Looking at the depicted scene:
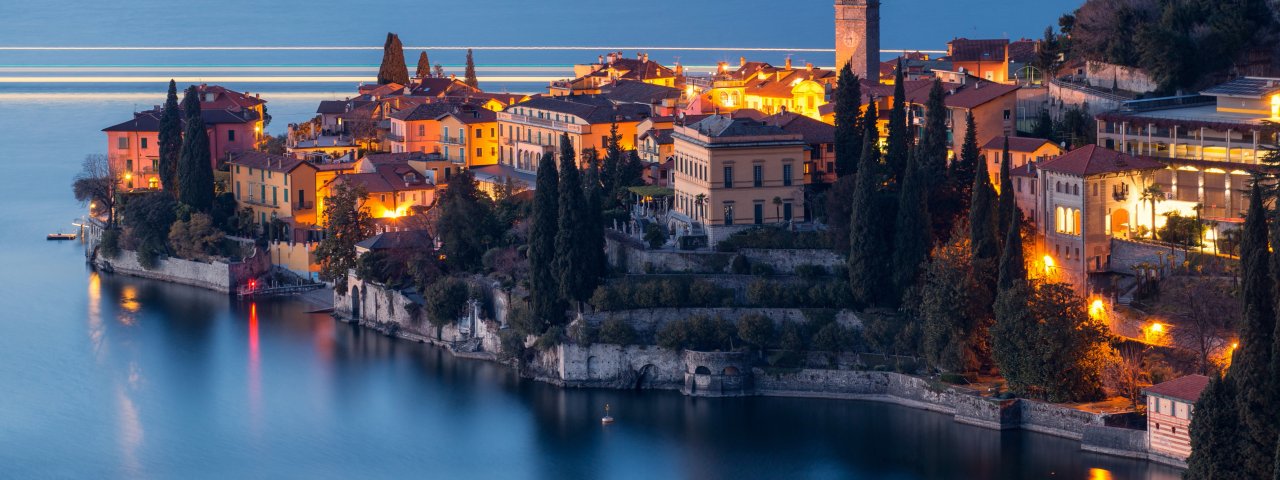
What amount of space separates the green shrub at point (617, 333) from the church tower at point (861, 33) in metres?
20.0

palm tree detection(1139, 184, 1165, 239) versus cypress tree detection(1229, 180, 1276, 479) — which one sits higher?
palm tree detection(1139, 184, 1165, 239)

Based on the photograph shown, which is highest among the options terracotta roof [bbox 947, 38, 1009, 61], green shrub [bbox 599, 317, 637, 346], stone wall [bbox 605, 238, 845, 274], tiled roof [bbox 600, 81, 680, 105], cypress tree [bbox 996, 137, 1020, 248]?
terracotta roof [bbox 947, 38, 1009, 61]

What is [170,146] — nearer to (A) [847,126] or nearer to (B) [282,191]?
(B) [282,191]

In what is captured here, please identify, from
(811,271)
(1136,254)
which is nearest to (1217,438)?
(1136,254)

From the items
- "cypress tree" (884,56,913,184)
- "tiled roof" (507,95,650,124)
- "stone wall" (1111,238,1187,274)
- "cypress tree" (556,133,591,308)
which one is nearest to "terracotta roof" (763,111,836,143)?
"cypress tree" (884,56,913,184)

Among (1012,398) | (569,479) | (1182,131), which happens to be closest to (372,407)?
(569,479)

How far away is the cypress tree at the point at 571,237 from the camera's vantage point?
1882 inches

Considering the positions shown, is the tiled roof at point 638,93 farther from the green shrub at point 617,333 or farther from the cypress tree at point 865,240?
the cypress tree at point 865,240

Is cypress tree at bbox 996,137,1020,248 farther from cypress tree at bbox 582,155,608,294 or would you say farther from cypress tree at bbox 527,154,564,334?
cypress tree at bbox 527,154,564,334

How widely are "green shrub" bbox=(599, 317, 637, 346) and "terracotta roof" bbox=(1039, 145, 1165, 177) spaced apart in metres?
9.64

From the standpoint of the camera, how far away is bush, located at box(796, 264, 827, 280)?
157 ft

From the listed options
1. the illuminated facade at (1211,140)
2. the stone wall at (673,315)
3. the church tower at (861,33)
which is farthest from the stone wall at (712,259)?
the church tower at (861,33)

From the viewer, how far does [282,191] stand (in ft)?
204

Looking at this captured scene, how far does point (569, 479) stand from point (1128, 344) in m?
11.3
